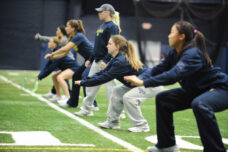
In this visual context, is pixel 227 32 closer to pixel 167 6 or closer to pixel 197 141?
pixel 167 6

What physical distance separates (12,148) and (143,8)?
77.4 ft

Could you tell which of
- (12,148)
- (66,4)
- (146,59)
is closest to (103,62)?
(12,148)

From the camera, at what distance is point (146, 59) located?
89.9ft

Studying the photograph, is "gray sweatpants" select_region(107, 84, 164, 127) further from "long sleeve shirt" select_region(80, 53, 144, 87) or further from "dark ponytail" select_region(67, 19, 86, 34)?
"dark ponytail" select_region(67, 19, 86, 34)

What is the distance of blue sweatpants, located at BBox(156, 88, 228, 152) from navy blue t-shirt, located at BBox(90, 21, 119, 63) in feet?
10.5

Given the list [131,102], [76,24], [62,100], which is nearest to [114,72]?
[131,102]

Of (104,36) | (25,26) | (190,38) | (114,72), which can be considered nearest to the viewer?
(190,38)

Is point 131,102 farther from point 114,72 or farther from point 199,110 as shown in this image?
point 199,110

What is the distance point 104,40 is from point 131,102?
196 centimetres

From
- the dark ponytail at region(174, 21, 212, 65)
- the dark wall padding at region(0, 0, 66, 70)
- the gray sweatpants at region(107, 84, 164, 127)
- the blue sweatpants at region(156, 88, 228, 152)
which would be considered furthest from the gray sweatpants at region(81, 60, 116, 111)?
the dark wall padding at region(0, 0, 66, 70)

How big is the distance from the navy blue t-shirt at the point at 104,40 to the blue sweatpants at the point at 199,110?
3.19m

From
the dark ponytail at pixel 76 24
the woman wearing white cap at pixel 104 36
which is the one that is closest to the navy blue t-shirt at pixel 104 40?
the woman wearing white cap at pixel 104 36

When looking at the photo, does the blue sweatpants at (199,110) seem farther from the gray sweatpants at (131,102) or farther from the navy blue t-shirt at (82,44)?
the navy blue t-shirt at (82,44)

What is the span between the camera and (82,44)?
10070 millimetres
